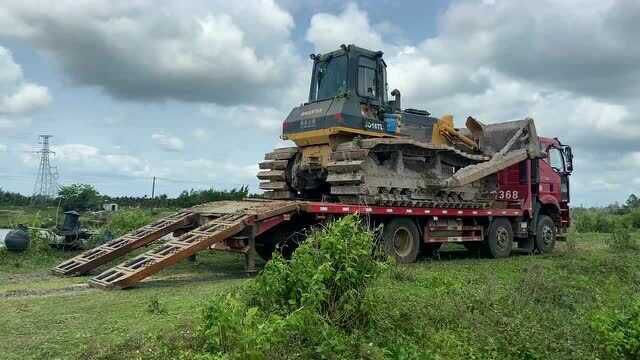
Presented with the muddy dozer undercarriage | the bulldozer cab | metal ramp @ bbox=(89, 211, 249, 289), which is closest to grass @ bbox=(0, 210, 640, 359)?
metal ramp @ bbox=(89, 211, 249, 289)

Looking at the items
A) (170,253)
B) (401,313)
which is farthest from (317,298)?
(170,253)

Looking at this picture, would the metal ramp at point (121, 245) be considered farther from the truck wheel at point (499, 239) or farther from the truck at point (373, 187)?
the truck wheel at point (499, 239)

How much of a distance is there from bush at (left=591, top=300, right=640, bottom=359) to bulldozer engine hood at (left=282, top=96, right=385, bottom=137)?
712 cm

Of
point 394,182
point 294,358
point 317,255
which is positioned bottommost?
point 294,358

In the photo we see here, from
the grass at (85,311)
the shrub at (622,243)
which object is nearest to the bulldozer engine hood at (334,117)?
the grass at (85,311)

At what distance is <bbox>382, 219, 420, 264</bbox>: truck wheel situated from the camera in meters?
13.6

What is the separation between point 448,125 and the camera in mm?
16219

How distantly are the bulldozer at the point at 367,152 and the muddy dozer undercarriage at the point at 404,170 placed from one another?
0.02 m

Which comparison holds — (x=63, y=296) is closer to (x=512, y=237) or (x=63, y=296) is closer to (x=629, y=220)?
(x=512, y=237)

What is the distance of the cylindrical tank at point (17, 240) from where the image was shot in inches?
533

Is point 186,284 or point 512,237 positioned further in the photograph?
point 512,237

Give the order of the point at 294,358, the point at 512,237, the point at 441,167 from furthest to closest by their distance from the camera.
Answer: the point at 512,237
the point at 441,167
the point at 294,358

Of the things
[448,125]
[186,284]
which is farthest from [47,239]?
[448,125]

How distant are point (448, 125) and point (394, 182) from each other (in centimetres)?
337
